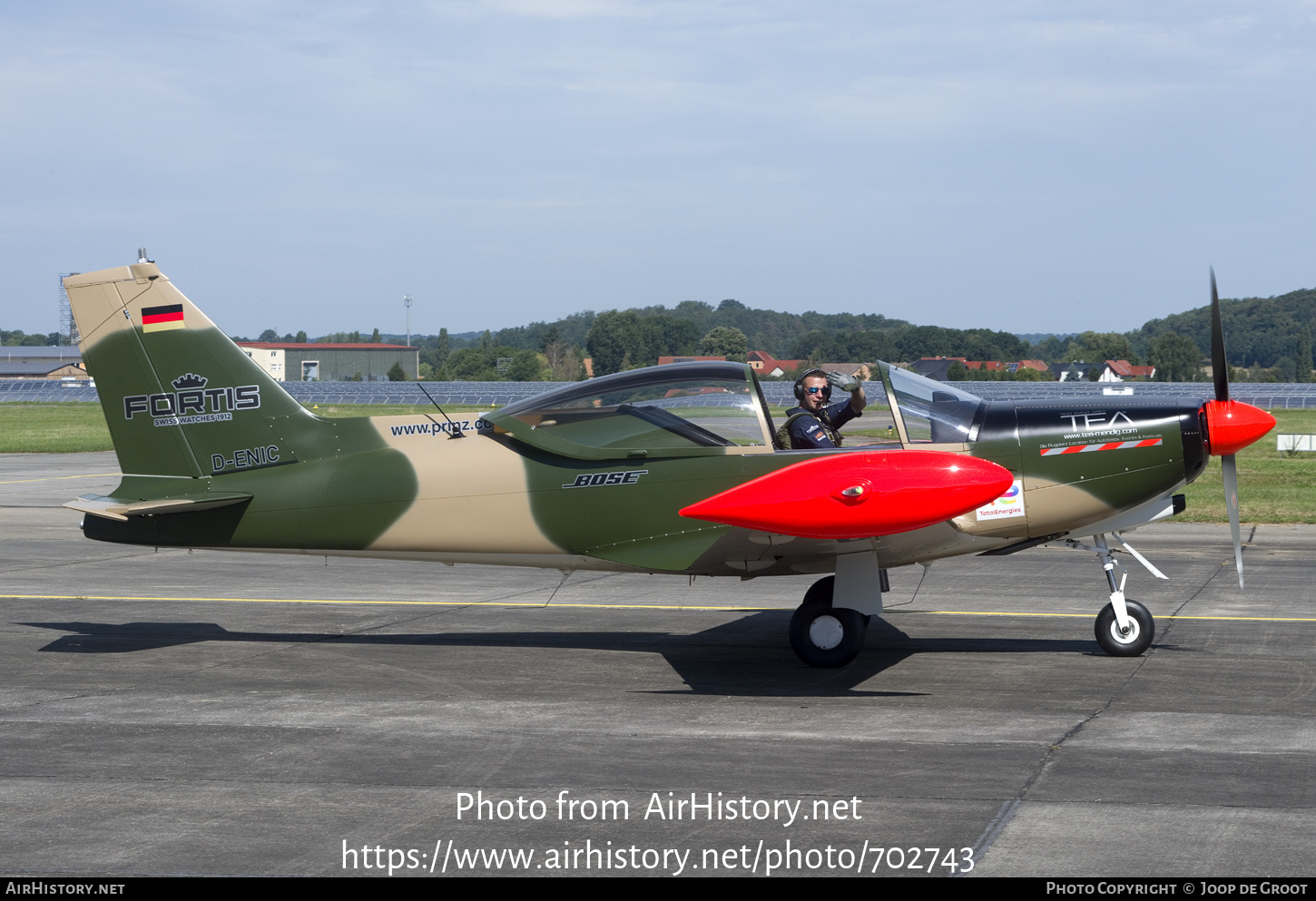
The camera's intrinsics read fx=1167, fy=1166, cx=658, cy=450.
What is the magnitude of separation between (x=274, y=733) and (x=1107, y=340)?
429 feet

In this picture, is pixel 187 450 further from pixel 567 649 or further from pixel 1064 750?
pixel 1064 750

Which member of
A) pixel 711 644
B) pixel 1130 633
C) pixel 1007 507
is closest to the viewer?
pixel 1007 507

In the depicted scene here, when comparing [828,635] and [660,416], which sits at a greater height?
[660,416]

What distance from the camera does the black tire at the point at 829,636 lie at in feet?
30.1

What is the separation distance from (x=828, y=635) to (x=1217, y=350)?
3.79m

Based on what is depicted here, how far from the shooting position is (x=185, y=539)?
32.2ft

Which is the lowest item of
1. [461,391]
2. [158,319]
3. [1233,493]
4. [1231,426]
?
[1233,493]

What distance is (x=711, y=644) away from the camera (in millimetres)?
10383

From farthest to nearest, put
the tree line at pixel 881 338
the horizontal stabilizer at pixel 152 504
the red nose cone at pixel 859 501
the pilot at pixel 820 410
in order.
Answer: the tree line at pixel 881 338, the horizontal stabilizer at pixel 152 504, the pilot at pixel 820 410, the red nose cone at pixel 859 501

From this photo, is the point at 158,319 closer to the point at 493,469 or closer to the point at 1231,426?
the point at 493,469

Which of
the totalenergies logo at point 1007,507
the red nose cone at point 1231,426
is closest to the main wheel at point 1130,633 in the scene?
the totalenergies logo at point 1007,507

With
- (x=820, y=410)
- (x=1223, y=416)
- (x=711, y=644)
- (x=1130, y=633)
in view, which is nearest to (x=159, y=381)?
(x=711, y=644)

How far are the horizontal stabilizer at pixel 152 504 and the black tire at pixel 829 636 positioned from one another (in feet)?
15.6

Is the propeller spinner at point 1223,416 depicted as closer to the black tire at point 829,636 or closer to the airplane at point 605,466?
the airplane at point 605,466
